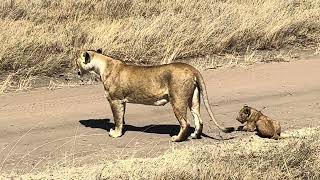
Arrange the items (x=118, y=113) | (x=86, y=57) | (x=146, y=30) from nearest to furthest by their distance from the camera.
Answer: (x=118, y=113) → (x=86, y=57) → (x=146, y=30)

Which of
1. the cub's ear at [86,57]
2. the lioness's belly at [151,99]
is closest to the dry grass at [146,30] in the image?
the cub's ear at [86,57]

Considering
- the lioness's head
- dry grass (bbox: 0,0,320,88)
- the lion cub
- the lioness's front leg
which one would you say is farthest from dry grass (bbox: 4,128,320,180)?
dry grass (bbox: 0,0,320,88)

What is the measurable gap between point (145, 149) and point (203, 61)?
21.8 feet

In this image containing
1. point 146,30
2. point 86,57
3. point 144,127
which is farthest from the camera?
point 146,30

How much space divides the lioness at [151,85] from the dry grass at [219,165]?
682mm

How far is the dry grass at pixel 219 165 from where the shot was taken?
7.13 metres

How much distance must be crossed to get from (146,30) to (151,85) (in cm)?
736

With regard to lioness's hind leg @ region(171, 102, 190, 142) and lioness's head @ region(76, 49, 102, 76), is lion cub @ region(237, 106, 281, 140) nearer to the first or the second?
lioness's hind leg @ region(171, 102, 190, 142)

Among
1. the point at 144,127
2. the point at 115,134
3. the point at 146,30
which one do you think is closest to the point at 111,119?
the point at 144,127

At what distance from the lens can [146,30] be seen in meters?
16.2

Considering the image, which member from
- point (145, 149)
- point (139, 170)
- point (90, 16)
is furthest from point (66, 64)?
point (139, 170)

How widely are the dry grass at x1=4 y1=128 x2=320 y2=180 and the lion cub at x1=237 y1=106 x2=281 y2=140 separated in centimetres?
48

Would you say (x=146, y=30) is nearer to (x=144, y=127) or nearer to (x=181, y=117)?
(x=144, y=127)

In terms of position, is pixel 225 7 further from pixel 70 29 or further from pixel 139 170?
pixel 139 170
